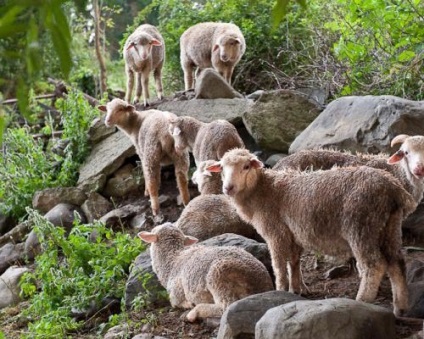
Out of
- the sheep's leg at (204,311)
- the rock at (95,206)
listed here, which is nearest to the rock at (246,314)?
the sheep's leg at (204,311)

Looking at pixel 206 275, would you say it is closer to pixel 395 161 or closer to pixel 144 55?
pixel 395 161

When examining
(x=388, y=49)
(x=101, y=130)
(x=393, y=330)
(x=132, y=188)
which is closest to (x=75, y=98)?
(x=101, y=130)

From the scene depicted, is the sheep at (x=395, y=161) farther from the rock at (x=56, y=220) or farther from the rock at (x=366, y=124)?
the rock at (x=56, y=220)

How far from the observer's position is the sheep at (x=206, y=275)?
6039mm

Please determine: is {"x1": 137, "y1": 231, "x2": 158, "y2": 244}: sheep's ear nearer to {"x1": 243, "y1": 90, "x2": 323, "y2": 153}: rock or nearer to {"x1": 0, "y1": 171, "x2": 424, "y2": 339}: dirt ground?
{"x1": 0, "y1": 171, "x2": 424, "y2": 339}: dirt ground

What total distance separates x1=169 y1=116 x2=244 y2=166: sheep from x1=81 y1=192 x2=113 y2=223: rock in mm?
1892

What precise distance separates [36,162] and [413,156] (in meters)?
6.98

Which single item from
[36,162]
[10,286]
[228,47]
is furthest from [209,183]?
[36,162]

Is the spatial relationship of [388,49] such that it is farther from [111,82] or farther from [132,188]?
[111,82]

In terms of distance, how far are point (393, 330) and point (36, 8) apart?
3.97 meters

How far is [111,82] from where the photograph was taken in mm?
18172

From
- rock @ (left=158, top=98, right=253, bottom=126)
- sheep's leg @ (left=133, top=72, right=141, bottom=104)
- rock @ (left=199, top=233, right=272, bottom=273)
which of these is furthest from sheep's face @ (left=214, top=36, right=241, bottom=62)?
rock @ (left=199, top=233, right=272, bottom=273)

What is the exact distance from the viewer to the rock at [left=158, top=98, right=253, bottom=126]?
1046 centimetres

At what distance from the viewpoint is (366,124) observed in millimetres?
7660
